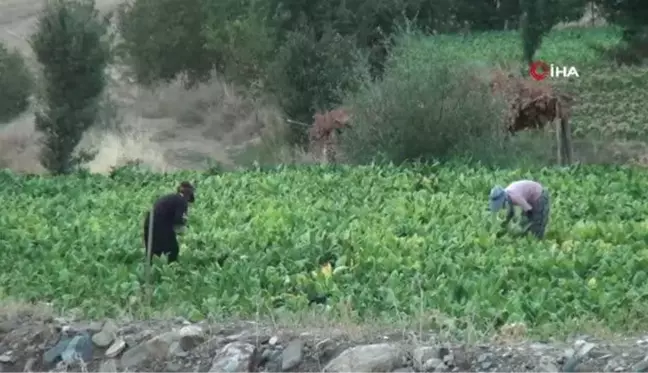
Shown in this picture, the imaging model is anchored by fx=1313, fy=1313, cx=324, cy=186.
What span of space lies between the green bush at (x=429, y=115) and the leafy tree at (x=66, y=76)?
1020cm

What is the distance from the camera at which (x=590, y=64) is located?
45.9 meters

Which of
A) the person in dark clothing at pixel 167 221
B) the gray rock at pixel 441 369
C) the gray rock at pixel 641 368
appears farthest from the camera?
the person in dark clothing at pixel 167 221

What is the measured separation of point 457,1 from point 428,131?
111ft

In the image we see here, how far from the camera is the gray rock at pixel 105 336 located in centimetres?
1086

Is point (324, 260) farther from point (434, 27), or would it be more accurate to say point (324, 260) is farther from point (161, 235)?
point (434, 27)

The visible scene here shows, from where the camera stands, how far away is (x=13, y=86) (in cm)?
5153

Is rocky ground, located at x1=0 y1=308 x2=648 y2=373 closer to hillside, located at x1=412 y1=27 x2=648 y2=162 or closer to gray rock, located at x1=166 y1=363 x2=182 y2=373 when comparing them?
gray rock, located at x1=166 y1=363 x2=182 y2=373

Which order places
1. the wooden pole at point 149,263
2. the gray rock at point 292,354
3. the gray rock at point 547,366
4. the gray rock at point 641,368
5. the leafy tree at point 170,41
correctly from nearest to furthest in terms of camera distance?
1. the gray rock at point 641,368
2. the gray rock at point 547,366
3. the gray rock at point 292,354
4. the wooden pole at point 149,263
5. the leafy tree at point 170,41

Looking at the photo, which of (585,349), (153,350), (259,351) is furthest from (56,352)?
(585,349)

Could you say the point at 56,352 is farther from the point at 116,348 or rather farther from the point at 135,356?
the point at 135,356

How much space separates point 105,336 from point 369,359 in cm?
254

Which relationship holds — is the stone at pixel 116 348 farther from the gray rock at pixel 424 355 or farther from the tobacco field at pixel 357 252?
the gray rock at pixel 424 355

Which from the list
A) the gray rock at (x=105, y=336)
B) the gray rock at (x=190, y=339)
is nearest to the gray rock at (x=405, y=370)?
the gray rock at (x=190, y=339)

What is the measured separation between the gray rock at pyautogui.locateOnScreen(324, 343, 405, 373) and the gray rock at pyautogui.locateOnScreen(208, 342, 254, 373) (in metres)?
0.68
